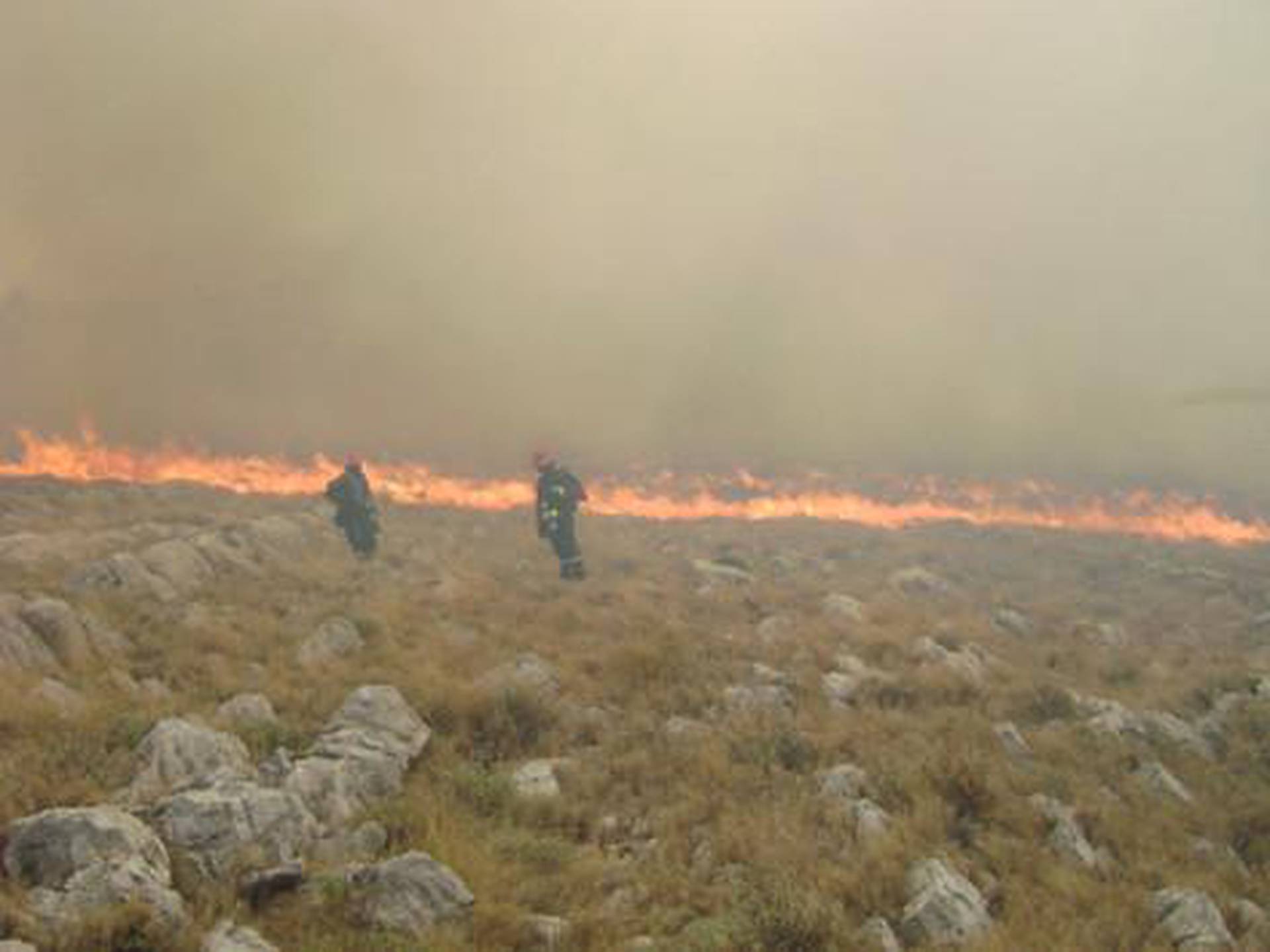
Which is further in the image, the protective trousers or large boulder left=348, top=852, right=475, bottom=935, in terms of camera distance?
the protective trousers

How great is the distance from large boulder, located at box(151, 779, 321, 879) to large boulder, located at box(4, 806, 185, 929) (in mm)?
273

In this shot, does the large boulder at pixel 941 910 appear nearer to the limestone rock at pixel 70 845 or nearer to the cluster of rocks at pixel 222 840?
the cluster of rocks at pixel 222 840

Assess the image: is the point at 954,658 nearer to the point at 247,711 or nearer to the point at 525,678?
the point at 525,678

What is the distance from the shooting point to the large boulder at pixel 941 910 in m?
7.62

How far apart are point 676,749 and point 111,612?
8.86m

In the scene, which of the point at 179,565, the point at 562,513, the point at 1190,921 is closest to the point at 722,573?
the point at 562,513

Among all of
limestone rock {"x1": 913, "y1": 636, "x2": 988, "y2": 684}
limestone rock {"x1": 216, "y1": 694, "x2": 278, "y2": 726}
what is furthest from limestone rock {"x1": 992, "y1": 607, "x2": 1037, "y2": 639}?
limestone rock {"x1": 216, "y1": 694, "x2": 278, "y2": 726}

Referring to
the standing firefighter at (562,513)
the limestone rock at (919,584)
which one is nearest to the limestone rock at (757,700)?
the standing firefighter at (562,513)

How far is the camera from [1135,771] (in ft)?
37.7

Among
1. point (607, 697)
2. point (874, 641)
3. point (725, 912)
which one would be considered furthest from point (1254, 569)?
point (725, 912)

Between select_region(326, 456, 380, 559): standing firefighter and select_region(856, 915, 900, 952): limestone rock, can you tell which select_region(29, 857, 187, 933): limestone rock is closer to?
select_region(856, 915, 900, 952): limestone rock

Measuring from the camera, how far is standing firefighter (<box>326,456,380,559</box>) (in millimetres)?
23938

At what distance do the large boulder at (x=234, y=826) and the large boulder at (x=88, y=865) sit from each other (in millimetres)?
273

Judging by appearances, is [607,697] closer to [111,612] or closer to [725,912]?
[725,912]
